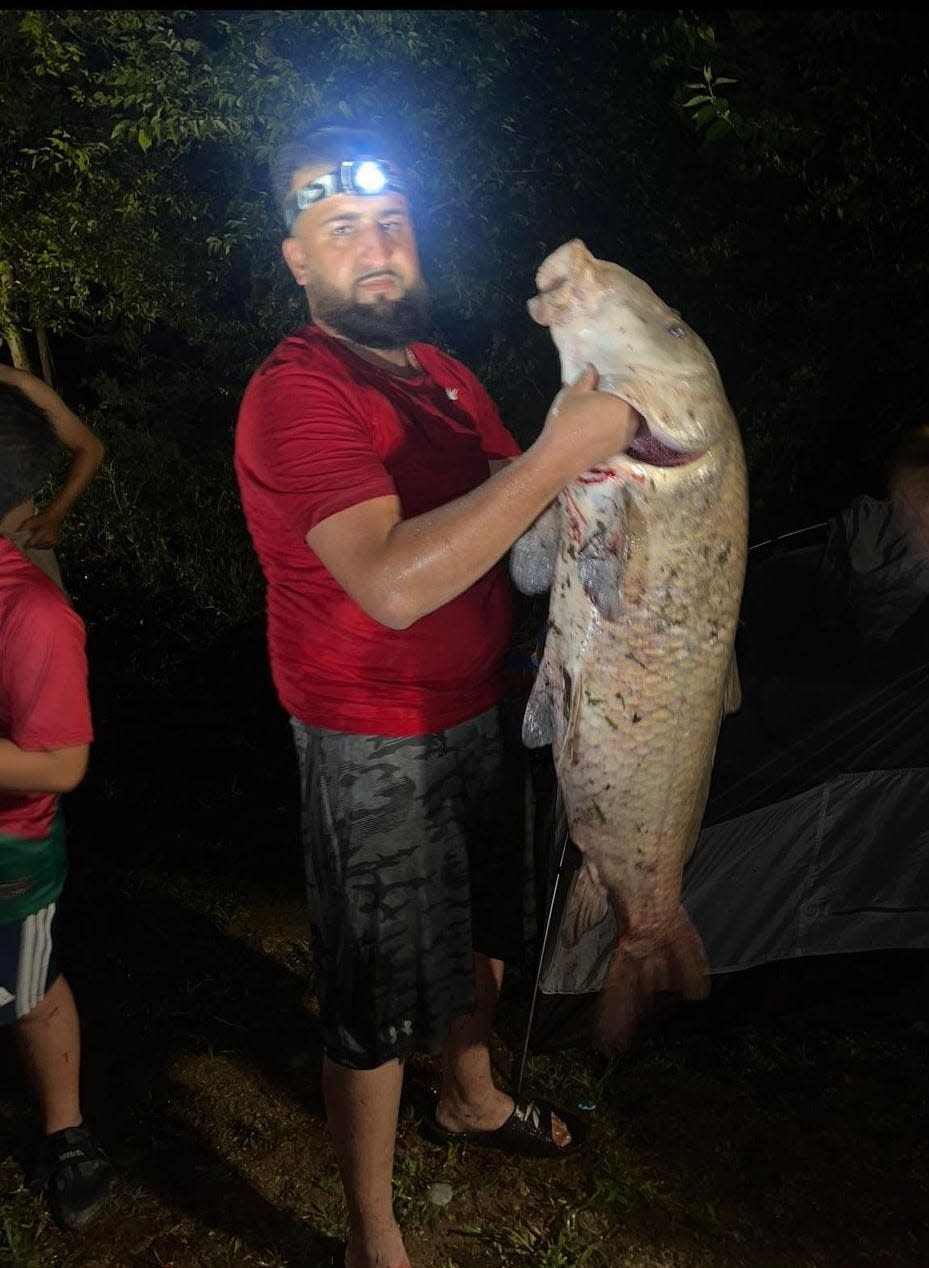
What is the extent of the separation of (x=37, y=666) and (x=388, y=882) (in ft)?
3.29

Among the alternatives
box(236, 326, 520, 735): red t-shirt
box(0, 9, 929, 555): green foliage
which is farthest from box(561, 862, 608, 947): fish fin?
box(0, 9, 929, 555): green foliage

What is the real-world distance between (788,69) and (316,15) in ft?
8.75

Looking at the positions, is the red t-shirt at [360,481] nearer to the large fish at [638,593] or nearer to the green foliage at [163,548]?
the large fish at [638,593]

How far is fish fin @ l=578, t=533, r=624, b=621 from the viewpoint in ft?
6.18

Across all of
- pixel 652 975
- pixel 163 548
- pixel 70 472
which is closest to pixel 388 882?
pixel 652 975

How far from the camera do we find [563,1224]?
2996 mm

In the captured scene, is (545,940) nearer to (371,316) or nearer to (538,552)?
(538,552)

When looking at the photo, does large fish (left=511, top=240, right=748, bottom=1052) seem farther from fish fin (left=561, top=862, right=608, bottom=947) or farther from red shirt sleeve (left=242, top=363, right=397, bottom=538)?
red shirt sleeve (left=242, top=363, right=397, bottom=538)

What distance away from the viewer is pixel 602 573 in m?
1.90

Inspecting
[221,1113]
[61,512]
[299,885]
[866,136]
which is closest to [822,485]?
[866,136]

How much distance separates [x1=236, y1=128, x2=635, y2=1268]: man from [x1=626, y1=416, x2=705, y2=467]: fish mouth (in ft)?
1.01

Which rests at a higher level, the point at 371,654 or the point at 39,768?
the point at 371,654

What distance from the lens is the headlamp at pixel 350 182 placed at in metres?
2.20

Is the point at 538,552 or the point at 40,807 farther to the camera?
the point at 40,807
